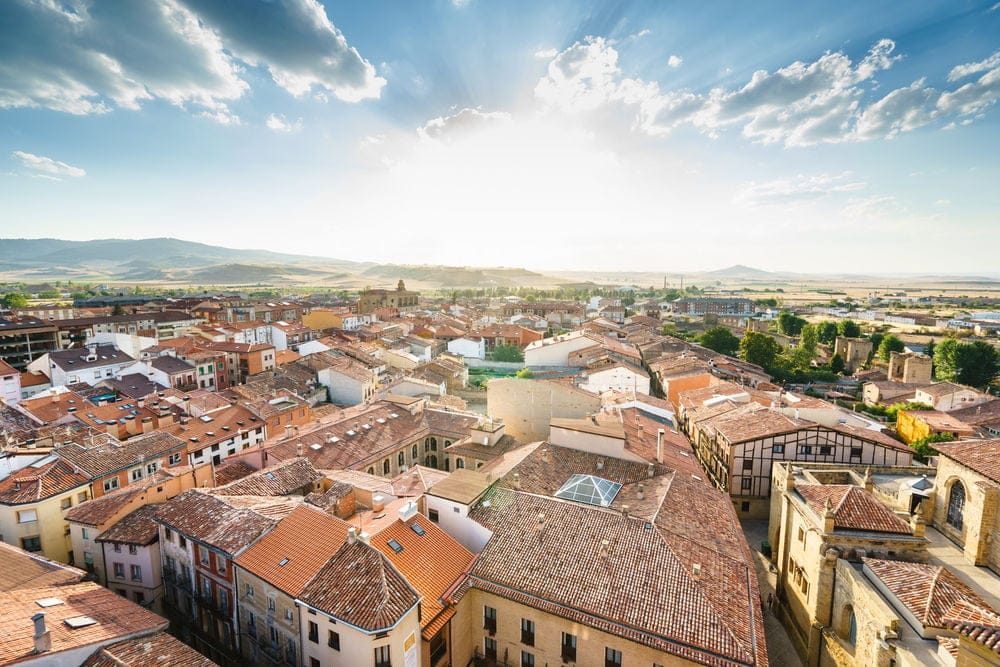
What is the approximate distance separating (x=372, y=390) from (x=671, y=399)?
36539 millimetres

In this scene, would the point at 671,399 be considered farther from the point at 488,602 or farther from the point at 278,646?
the point at 278,646

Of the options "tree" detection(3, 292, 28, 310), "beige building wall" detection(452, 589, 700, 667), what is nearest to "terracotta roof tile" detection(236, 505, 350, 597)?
"beige building wall" detection(452, 589, 700, 667)

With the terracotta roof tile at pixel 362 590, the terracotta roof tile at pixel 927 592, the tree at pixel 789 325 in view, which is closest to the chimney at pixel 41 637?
the terracotta roof tile at pixel 362 590

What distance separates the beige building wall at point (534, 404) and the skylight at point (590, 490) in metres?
13.8

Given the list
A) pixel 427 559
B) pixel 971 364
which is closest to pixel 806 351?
pixel 971 364

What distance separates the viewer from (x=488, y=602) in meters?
19.7

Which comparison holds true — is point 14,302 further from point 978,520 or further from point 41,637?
point 978,520

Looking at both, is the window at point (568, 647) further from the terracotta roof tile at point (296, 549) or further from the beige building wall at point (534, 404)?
the beige building wall at point (534, 404)

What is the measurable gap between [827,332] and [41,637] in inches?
4958

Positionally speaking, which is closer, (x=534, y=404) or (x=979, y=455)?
(x=979, y=455)

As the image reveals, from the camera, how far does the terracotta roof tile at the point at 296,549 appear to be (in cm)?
1819

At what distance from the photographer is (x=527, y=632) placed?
18.9 meters

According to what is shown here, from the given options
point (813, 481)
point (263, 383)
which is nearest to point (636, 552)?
point (813, 481)

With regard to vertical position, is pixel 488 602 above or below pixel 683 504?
below
